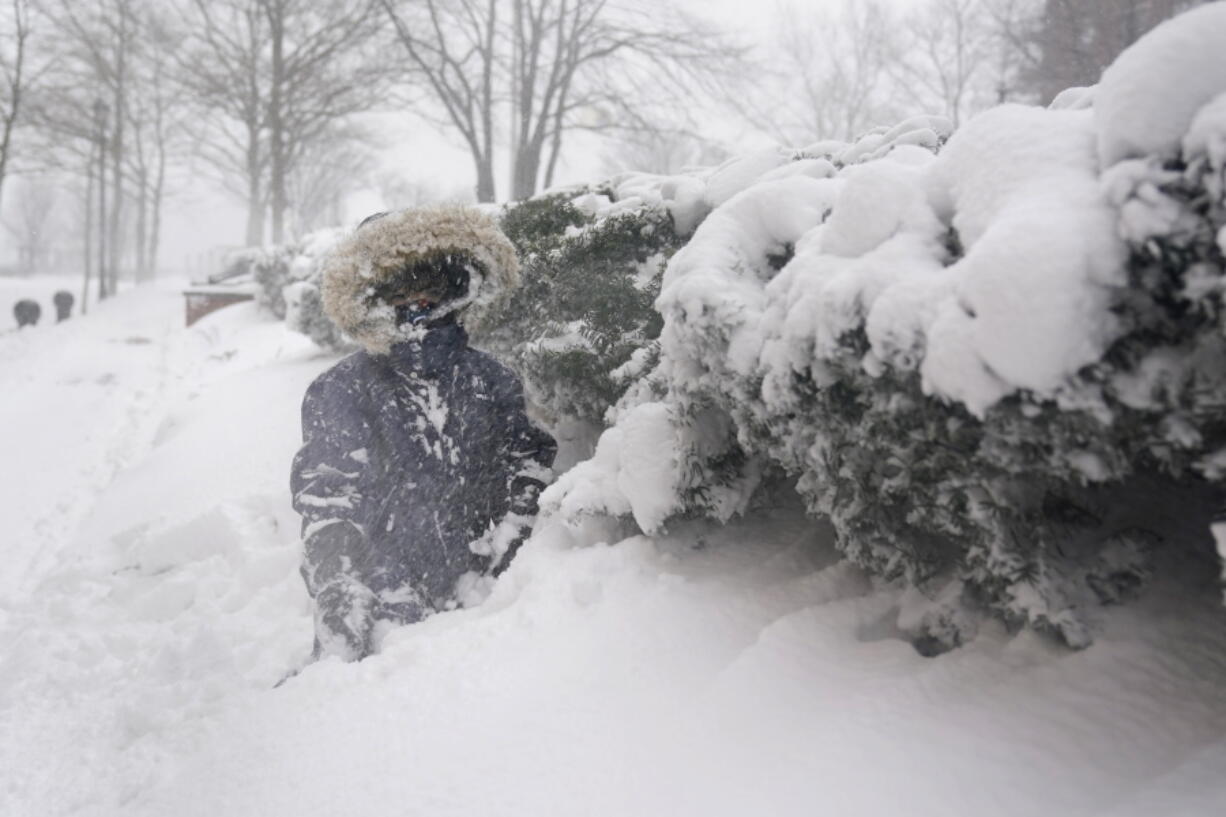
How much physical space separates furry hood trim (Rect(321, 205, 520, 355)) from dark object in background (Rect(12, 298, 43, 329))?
19391 millimetres

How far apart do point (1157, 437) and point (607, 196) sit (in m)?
3.38

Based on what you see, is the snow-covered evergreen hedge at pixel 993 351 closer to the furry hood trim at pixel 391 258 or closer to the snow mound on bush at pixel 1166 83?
the snow mound on bush at pixel 1166 83

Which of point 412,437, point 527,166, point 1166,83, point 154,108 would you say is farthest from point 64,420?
point 154,108

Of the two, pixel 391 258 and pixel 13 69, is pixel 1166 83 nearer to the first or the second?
pixel 391 258

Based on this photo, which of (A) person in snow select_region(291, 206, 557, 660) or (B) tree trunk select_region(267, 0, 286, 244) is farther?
(B) tree trunk select_region(267, 0, 286, 244)

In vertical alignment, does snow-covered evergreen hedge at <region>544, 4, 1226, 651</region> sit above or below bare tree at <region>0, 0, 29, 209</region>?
below

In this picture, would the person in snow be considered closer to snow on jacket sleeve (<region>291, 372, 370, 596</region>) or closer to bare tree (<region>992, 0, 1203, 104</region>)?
snow on jacket sleeve (<region>291, 372, 370, 596</region>)

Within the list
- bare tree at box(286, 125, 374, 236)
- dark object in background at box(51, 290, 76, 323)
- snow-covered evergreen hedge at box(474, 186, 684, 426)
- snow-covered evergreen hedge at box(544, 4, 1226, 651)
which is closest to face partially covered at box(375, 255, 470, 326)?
snow-covered evergreen hedge at box(474, 186, 684, 426)

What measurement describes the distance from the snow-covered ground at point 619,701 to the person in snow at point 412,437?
313mm

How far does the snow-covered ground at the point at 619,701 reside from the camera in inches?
54.4

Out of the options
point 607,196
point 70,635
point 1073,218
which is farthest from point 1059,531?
point 70,635

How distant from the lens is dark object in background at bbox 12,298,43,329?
56.3ft

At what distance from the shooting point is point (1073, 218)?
1138mm

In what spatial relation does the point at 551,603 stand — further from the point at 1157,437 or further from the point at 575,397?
the point at 1157,437
